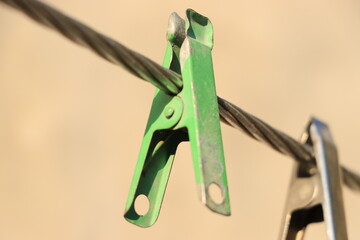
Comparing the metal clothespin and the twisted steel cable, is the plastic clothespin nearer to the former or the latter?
the twisted steel cable

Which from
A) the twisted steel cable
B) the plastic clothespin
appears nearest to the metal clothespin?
the twisted steel cable

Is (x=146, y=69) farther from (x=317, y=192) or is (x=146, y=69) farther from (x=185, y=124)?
(x=317, y=192)

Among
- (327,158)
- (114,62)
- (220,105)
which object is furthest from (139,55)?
(327,158)

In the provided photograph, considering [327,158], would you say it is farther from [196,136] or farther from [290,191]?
[196,136]

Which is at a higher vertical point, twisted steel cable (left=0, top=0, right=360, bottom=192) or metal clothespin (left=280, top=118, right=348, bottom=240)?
twisted steel cable (left=0, top=0, right=360, bottom=192)

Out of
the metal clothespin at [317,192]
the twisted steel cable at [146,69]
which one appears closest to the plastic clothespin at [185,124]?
the twisted steel cable at [146,69]
